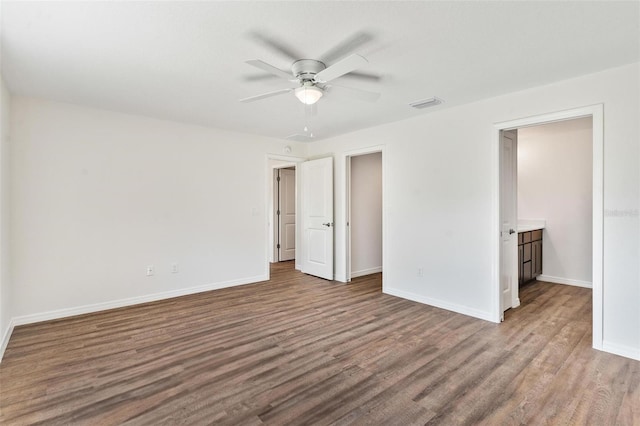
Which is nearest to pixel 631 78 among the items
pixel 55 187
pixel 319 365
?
pixel 319 365

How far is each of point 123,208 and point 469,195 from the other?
14.1 ft

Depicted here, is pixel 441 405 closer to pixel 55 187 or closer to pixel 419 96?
pixel 419 96

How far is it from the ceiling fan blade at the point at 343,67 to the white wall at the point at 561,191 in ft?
14.3

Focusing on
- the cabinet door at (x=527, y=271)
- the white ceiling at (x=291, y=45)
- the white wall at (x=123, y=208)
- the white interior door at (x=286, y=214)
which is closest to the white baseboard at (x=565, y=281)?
the cabinet door at (x=527, y=271)

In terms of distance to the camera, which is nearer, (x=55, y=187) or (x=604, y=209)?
(x=604, y=209)

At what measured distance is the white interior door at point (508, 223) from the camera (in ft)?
11.6

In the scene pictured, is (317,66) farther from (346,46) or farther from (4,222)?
(4,222)

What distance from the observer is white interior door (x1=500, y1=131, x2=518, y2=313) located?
353cm

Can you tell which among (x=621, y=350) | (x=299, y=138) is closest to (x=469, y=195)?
(x=621, y=350)

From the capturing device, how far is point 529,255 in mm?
4867

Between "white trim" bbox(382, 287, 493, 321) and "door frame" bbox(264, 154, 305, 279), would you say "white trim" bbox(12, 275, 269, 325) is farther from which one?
"white trim" bbox(382, 287, 493, 321)

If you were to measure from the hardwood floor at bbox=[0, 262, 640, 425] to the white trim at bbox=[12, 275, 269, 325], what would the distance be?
150mm

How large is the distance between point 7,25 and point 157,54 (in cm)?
86

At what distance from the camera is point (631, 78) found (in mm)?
2582
